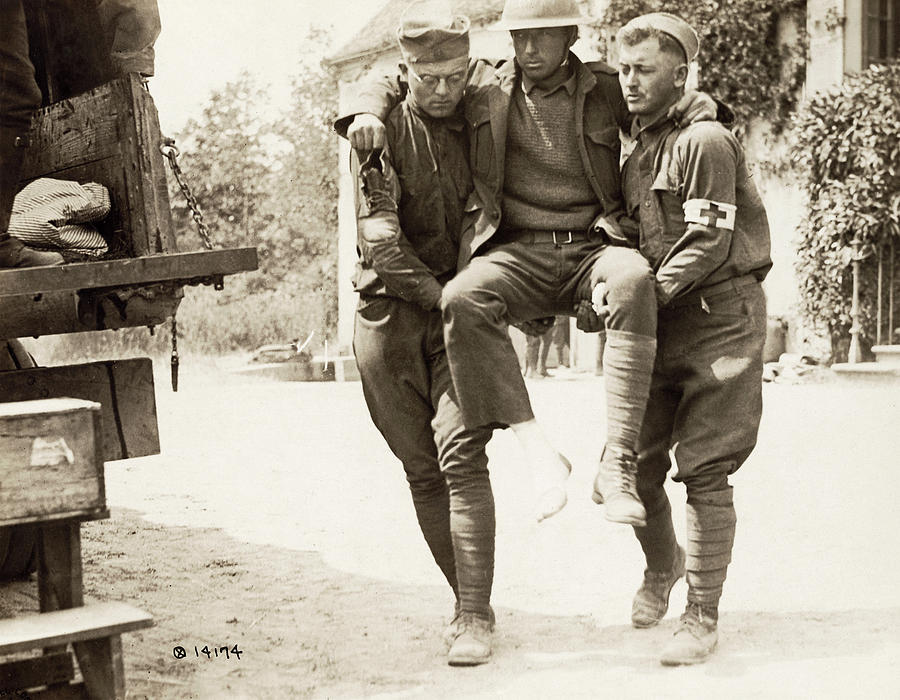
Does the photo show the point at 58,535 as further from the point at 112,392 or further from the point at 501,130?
the point at 501,130

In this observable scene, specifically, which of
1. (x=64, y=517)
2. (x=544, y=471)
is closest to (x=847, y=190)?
(x=544, y=471)

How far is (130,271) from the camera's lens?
4277 millimetres

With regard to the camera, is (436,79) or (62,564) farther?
(436,79)

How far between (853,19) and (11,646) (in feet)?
47.2

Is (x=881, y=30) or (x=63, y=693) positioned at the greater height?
(x=881, y=30)

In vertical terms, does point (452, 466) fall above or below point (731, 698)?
above

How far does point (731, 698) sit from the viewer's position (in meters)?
4.24

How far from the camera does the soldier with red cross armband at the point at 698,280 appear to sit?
4.60 meters

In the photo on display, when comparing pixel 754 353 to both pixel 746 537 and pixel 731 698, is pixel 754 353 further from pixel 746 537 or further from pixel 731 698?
pixel 746 537

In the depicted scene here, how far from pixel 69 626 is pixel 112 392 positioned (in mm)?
1214

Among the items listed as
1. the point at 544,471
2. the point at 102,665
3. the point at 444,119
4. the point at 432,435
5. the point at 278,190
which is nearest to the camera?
the point at 102,665

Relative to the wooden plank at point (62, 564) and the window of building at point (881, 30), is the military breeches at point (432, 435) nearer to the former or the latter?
the wooden plank at point (62, 564)

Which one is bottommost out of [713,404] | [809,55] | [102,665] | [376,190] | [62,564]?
[102,665]

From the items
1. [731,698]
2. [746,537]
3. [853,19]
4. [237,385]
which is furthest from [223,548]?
[853,19]
